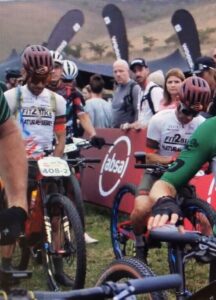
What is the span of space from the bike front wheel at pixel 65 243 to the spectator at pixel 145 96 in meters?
2.85

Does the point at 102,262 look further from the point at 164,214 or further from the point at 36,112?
the point at 164,214

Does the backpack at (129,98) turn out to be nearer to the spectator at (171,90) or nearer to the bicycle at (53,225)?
the spectator at (171,90)

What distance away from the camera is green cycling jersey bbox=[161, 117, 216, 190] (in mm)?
3730

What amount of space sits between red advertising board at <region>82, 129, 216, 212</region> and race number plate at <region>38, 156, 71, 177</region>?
291cm

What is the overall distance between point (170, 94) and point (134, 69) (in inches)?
71.7

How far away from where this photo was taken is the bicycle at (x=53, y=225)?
217 inches

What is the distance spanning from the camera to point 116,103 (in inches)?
367

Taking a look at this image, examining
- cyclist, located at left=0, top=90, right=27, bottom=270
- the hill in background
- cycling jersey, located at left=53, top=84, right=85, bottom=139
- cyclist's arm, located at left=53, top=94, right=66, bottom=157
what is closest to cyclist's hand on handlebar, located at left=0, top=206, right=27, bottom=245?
cyclist, located at left=0, top=90, right=27, bottom=270

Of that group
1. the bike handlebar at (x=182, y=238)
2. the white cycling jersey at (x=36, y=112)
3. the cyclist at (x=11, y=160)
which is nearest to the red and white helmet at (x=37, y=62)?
the white cycling jersey at (x=36, y=112)

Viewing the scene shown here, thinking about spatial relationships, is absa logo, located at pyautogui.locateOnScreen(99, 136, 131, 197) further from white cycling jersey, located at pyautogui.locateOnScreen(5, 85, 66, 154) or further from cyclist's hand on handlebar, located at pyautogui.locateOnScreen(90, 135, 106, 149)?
white cycling jersey, located at pyautogui.locateOnScreen(5, 85, 66, 154)

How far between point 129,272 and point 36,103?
3.10m

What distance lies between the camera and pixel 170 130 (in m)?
6.22

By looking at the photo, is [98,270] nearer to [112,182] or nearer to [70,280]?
[70,280]

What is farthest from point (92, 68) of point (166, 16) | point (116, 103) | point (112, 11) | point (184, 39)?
point (166, 16)
